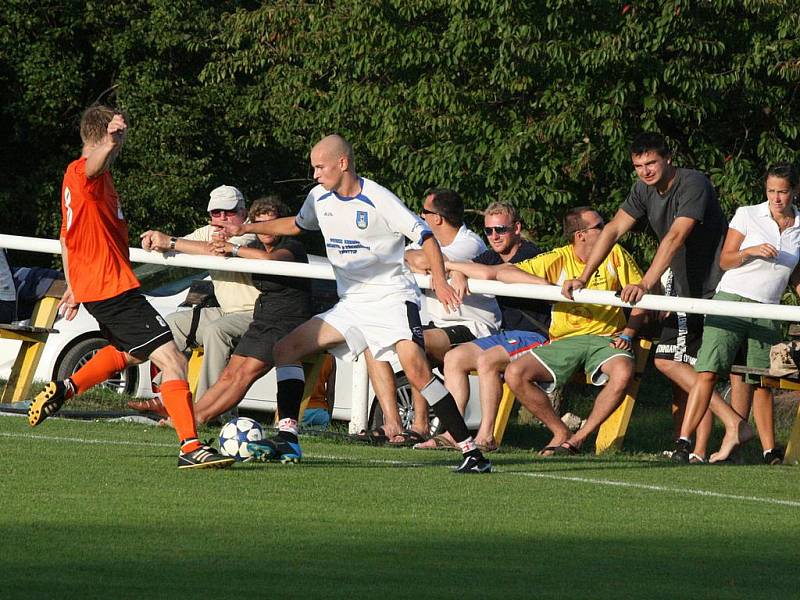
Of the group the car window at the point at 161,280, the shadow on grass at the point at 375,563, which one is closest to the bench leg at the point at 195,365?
the car window at the point at 161,280

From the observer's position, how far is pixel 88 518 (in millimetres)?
6699

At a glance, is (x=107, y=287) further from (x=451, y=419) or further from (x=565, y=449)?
(x=565, y=449)

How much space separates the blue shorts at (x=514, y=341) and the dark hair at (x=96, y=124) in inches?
157

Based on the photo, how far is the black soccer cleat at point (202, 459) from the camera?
8.78m

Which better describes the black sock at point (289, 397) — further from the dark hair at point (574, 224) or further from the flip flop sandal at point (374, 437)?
the dark hair at point (574, 224)

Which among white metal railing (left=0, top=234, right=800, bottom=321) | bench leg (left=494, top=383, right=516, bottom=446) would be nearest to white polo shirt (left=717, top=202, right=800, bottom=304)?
white metal railing (left=0, top=234, right=800, bottom=321)

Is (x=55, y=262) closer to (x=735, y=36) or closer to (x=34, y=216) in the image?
(x=34, y=216)

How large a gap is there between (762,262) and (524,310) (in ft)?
7.12

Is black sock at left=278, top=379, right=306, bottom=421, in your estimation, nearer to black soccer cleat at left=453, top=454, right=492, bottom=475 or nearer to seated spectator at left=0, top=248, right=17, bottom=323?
black soccer cleat at left=453, top=454, right=492, bottom=475

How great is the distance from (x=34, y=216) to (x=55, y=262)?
2.44 m

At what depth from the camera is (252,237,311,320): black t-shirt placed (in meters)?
12.0

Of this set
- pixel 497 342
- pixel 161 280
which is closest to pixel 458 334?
pixel 497 342

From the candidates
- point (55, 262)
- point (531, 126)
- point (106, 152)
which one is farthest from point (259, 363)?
point (55, 262)

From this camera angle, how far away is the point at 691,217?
34.5 feet
